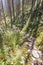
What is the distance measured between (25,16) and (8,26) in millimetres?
1157

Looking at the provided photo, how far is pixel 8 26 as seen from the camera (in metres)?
7.73

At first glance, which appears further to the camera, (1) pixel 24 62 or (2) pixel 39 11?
(2) pixel 39 11

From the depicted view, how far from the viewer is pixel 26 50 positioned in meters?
5.50

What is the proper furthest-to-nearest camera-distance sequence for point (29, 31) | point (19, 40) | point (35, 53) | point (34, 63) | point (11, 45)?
point (29, 31), point (19, 40), point (11, 45), point (35, 53), point (34, 63)

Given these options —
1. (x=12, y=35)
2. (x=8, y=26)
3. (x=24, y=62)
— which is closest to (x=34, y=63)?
(x=24, y=62)

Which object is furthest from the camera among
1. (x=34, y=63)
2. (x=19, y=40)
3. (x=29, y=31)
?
(x=29, y=31)

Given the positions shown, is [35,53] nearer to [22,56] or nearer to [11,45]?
[22,56]

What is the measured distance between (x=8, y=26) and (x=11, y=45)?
7.38 ft

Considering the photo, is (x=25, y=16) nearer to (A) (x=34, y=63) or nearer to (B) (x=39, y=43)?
(B) (x=39, y=43)

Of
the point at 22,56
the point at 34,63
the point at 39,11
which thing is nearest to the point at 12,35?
the point at 22,56

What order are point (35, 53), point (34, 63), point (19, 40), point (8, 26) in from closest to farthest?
point (34, 63) → point (35, 53) → point (19, 40) → point (8, 26)

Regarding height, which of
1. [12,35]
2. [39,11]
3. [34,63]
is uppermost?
[39,11]

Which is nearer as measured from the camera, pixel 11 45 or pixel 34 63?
pixel 34 63

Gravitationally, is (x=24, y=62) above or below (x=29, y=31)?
below
